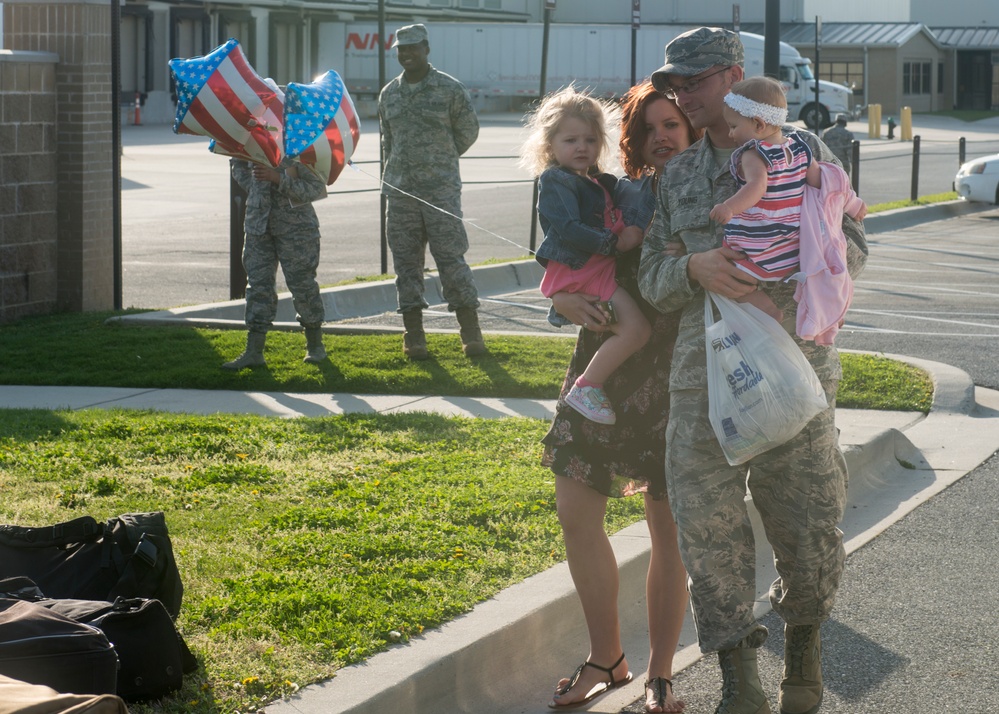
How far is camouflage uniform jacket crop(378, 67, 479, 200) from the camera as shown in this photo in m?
8.98

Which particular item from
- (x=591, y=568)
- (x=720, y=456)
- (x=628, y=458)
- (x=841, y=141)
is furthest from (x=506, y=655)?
(x=841, y=141)

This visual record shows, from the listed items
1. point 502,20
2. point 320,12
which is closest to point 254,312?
point 320,12

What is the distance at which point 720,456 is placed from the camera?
143 inches

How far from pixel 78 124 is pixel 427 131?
3.90m

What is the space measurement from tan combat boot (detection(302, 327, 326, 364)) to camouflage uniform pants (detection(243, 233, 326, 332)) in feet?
0.40

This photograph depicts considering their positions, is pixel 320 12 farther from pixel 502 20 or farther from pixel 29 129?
pixel 29 129

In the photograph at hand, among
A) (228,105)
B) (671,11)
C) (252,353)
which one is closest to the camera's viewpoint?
(228,105)

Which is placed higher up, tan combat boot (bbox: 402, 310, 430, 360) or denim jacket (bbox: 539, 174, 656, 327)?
denim jacket (bbox: 539, 174, 656, 327)

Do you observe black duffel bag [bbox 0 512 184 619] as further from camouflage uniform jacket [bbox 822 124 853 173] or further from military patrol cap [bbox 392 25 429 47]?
camouflage uniform jacket [bbox 822 124 853 173]

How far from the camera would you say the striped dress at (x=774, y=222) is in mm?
3568

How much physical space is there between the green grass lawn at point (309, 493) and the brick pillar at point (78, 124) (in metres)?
2.23

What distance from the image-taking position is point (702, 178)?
3699mm

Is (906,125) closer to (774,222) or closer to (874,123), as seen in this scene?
(874,123)

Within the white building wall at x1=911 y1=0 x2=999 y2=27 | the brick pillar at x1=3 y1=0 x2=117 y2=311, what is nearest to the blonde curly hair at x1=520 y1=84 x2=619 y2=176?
the brick pillar at x1=3 y1=0 x2=117 y2=311
